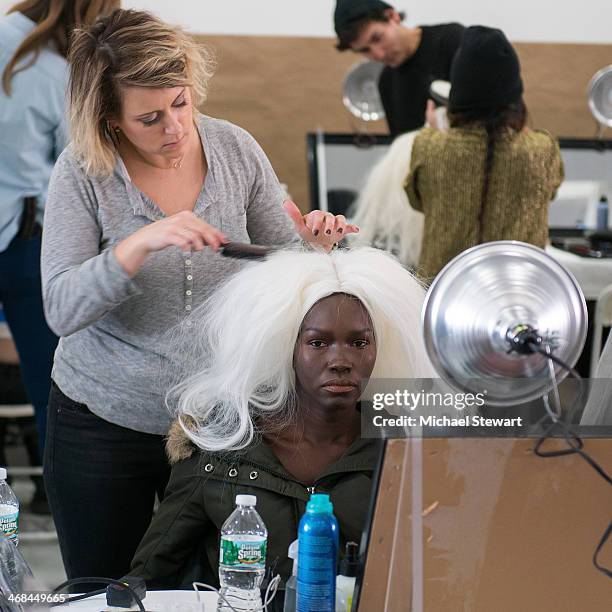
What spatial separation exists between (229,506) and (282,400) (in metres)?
0.21

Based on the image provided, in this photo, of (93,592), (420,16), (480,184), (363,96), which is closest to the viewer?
(93,592)

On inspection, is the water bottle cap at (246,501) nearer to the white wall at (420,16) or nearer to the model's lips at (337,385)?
the model's lips at (337,385)

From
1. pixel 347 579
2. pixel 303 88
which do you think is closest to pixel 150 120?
pixel 347 579

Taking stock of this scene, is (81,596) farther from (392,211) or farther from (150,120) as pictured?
(392,211)

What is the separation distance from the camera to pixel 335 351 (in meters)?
1.70

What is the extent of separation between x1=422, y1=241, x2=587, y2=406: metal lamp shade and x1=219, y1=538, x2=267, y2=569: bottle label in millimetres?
401

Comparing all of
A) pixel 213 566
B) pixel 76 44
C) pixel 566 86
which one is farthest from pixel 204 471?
pixel 566 86

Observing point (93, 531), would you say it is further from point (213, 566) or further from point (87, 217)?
point (87, 217)

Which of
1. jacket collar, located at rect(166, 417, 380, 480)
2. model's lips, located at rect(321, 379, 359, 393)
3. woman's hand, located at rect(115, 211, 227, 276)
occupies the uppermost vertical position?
woman's hand, located at rect(115, 211, 227, 276)

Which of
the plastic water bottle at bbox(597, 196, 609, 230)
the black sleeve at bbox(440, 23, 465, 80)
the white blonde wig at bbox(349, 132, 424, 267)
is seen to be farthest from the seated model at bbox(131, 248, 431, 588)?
the plastic water bottle at bbox(597, 196, 609, 230)

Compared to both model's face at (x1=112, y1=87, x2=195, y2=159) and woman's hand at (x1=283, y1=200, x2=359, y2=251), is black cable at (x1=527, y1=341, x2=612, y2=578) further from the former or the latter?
model's face at (x1=112, y1=87, x2=195, y2=159)

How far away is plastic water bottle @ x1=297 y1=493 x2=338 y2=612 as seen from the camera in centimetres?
126

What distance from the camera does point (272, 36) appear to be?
17.4ft

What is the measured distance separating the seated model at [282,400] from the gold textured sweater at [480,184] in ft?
3.23
